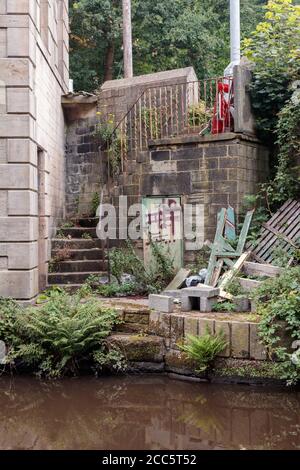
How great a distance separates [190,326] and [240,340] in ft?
2.44

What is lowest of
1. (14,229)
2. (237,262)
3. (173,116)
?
(237,262)

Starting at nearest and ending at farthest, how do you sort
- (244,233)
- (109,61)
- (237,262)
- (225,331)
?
(225,331) → (237,262) → (244,233) → (109,61)

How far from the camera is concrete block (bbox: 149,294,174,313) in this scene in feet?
26.5

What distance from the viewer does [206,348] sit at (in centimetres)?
736

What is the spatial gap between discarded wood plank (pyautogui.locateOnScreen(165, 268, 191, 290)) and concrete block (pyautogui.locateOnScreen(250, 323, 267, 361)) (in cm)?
276

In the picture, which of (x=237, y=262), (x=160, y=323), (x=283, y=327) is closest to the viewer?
(x=283, y=327)

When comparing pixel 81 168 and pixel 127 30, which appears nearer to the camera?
pixel 81 168

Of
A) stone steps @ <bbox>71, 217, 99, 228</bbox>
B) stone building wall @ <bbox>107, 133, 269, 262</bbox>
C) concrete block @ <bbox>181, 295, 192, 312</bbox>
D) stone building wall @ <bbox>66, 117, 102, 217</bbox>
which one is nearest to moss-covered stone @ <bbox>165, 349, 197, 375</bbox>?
concrete block @ <bbox>181, 295, 192, 312</bbox>

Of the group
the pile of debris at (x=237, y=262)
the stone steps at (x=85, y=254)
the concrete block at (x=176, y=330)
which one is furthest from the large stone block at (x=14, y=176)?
the concrete block at (x=176, y=330)

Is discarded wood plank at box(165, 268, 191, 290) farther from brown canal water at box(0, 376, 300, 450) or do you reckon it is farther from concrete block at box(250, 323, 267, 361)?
concrete block at box(250, 323, 267, 361)

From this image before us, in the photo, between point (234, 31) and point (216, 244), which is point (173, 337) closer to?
point (216, 244)

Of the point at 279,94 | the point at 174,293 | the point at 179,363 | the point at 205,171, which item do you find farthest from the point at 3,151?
the point at 279,94

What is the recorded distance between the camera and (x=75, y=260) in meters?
11.4

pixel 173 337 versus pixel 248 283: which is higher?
pixel 248 283
